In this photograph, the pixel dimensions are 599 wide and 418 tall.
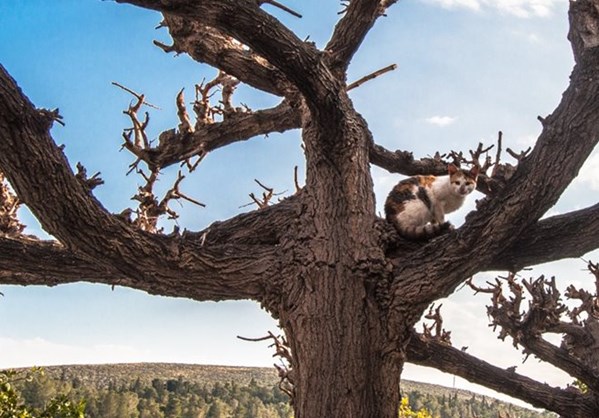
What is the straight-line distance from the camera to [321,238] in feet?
14.1

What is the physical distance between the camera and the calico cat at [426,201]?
452 cm

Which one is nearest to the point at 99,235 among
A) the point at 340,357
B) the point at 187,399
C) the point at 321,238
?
the point at 321,238

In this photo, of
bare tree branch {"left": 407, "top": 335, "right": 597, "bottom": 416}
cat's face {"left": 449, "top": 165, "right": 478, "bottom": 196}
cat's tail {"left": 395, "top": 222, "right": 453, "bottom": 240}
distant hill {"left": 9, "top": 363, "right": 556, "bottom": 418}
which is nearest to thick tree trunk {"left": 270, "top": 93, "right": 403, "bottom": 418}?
cat's tail {"left": 395, "top": 222, "right": 453, "bottom": 240}

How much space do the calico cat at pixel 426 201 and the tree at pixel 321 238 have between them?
158 millimetres

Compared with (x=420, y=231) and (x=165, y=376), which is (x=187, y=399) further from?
(x=420, y=231)

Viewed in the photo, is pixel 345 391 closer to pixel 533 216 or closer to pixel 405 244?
pixel 405 244

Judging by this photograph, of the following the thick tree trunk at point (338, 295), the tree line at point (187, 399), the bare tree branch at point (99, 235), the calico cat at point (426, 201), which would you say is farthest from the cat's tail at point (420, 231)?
the tree line at point (187, 399)

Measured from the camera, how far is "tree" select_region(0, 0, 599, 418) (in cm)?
376

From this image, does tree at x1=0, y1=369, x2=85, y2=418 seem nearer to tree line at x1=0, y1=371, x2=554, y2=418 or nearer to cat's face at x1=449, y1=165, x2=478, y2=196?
cat's face at x1=449, y1=165, x2=478, y2=196

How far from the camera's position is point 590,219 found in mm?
4156

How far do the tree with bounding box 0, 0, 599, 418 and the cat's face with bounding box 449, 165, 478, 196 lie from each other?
140 millimetres

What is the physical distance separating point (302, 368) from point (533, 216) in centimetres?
179

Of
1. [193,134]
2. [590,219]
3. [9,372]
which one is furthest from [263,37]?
[9,372]

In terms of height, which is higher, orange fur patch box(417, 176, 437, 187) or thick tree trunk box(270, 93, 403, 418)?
orange fur patch box(417, 176, 437, 187)
